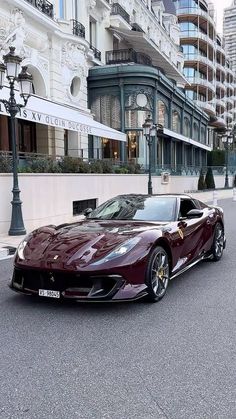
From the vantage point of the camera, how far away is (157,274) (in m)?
5.43

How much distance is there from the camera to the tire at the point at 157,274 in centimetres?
520

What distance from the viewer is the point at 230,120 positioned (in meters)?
91.0

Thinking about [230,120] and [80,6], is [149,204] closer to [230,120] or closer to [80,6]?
[80,6]

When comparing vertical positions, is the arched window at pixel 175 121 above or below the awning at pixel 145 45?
below

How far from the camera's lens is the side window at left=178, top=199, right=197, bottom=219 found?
6706mm

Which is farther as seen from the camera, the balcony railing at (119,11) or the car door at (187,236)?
the balcony railing at (119,11)

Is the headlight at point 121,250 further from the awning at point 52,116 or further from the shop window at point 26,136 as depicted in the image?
the shop window at point 26,136

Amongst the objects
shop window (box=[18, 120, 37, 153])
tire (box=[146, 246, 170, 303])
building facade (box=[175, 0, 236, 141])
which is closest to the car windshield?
tire (box=[146, 246, 170, 303])

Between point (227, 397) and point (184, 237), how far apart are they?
11.1 ft

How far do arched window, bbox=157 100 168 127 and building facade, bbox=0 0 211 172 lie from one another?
69 millimetres

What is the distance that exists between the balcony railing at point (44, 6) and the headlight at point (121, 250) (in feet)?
53.9

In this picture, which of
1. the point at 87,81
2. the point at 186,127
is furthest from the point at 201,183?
the point at 87,81

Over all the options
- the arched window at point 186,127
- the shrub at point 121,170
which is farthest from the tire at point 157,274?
the arched window at point 186,127

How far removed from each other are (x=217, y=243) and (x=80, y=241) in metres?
3.70
